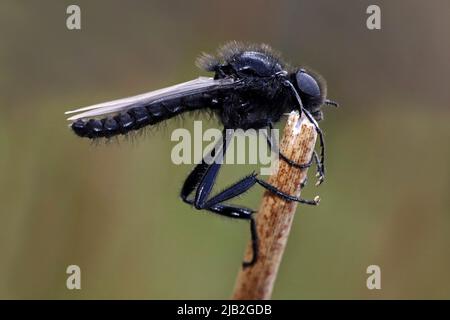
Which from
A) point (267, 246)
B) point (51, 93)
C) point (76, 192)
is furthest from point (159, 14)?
point (267, 246)

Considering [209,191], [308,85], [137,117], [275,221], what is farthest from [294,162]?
[137,117]

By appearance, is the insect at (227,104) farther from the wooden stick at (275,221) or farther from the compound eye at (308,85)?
the wooden stick at (275,221)

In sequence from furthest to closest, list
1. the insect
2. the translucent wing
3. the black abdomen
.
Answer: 1. the black abdomen
2. the insect
3. the translucent wing

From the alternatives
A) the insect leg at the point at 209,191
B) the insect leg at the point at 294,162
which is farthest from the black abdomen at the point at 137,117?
the insect leg at the point at 294,162

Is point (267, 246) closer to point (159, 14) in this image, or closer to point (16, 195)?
point (16, 195)

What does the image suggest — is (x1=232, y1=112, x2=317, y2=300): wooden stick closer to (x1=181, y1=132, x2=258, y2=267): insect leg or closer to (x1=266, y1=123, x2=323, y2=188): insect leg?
(x1=266, y1=123, x2=323, y2=188): insect leg

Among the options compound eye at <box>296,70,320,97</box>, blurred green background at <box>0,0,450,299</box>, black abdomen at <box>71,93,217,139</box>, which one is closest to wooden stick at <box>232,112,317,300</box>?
compound eye at <box>296,70,320,97</box>

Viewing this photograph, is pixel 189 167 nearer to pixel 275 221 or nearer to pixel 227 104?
pixel 227 104
